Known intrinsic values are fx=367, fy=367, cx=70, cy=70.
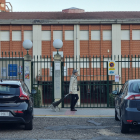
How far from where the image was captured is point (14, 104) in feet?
31.1

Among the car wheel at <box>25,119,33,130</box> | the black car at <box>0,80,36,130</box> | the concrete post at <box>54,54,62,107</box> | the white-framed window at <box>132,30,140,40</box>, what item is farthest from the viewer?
the white-framed window at <box>132,30,140,40</box>

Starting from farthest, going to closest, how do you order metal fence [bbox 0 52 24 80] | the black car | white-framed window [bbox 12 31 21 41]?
white-framed window [bbox 12 31 21 41] < metal fence [bbox 0 52 24 80] < the black car

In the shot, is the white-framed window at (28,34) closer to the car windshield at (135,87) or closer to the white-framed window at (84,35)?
the white-framed window at (84,35)

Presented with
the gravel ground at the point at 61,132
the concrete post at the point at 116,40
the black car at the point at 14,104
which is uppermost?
the concrete post at the point at 116,40

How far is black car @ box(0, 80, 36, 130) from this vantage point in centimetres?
939

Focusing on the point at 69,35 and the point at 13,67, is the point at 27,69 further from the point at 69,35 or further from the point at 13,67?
the point at 69,35

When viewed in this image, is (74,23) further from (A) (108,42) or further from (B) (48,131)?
(B) (48,131)

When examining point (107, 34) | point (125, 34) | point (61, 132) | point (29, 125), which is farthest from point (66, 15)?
point (61, 132)

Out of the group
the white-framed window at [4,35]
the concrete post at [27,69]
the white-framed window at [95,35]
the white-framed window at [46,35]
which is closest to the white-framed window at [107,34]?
the white-framed window at [95,35]

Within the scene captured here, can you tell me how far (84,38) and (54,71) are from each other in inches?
749

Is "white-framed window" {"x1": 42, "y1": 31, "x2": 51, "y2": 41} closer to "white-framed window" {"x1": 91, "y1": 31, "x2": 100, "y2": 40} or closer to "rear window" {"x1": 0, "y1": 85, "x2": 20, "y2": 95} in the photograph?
"white-framed window" {"x1": 91, "y1": 31, "x2": 100, "y2": 40}

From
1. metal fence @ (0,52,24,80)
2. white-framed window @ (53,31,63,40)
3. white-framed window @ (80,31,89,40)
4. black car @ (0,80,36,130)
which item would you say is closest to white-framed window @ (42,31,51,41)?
white-framed window @ (53,31,63,40)

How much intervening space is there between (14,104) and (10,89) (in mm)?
445

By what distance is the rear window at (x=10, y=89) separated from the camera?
958cm
